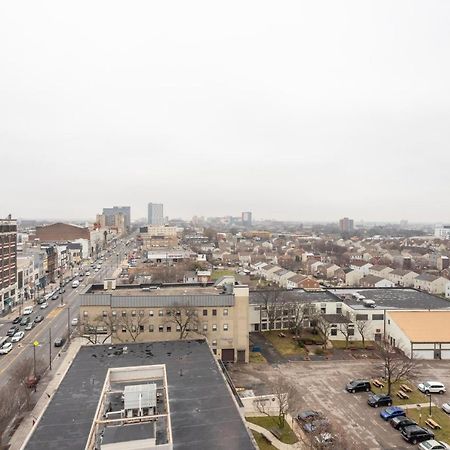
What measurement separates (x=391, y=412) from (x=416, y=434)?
272 cm

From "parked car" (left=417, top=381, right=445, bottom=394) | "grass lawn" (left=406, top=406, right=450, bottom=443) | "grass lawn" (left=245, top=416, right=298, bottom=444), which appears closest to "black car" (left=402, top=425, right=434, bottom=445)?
"grass lawn" (left=406, top=406, right=450, bottom=443)

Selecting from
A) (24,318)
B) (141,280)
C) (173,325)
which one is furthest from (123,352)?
(141,280)

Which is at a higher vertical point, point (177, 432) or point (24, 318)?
point (177, 432)

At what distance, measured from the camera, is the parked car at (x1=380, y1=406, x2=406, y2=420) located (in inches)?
1000

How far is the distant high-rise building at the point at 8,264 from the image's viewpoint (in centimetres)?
5319

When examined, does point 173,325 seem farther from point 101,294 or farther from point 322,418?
point 322,418

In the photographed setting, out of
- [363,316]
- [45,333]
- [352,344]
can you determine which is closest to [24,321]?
[45,333]

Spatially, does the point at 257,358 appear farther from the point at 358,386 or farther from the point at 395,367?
the point at 395,367

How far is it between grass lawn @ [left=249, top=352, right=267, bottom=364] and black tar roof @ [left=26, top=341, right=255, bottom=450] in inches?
374

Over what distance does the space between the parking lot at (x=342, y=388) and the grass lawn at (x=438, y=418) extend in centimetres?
57

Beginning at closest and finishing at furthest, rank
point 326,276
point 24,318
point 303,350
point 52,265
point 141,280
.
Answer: point 303,350 < point 24,318 < point 141,280 < point 52,265 < point 326,276

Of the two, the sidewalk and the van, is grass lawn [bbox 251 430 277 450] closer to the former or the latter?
the sidewalk

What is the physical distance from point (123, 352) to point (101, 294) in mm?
10565

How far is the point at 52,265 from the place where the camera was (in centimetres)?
7938
